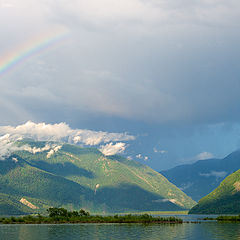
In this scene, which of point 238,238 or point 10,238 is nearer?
point 238,238

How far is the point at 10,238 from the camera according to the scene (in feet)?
630

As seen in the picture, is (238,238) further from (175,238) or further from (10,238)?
(10,238)

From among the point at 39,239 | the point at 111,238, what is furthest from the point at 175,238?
the point at 39,239

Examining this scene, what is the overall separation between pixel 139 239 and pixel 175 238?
19.4m

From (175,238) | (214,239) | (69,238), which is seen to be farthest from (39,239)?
(214,239)

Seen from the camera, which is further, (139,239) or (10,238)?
(10,238)

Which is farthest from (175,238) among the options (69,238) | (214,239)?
(69,238)

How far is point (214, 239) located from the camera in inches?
7116

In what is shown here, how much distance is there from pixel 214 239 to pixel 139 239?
34.2 meters

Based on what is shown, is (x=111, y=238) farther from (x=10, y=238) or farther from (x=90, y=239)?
(x=10, y=238)

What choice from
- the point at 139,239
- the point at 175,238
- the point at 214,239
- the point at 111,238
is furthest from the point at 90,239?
the point at 214,239

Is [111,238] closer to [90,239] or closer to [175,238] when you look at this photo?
[90,239]

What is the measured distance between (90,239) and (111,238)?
10381mm

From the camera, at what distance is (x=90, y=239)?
182500mm
